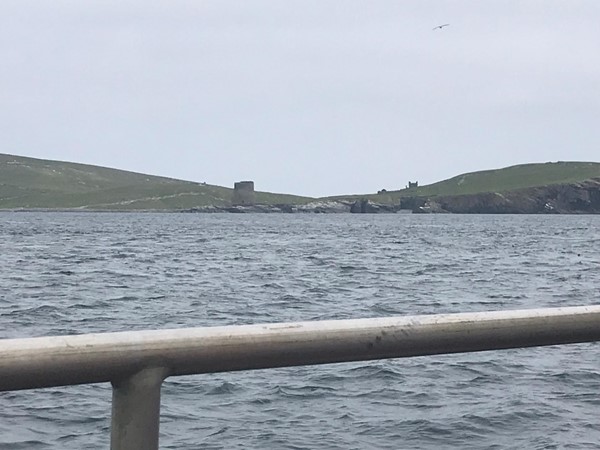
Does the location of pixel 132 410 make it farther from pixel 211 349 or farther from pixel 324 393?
pixel 324 393

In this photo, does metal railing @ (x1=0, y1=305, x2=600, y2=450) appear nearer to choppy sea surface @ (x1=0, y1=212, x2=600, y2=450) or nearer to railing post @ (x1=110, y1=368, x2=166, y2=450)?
railing post @ (x1=110, y1=368, x2=166, y2=450)

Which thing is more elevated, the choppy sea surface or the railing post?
the railing post

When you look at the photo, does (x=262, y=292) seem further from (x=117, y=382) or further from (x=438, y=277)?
(x=117, y=382)

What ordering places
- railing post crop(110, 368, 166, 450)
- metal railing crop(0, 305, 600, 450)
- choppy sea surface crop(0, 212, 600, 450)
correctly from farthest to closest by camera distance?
choppy sea surface crop(0, 212, 600, 450) < railing post crop(110, 368, 166, 450) < metal railing crop(0, 305, 600, 450)

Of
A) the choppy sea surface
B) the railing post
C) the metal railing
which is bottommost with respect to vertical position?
the choppy sea surface

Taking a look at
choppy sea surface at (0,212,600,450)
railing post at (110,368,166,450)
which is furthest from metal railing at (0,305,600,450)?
choppy sea surface at (0,212,600,450)

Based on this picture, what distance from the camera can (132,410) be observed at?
227 centimetres

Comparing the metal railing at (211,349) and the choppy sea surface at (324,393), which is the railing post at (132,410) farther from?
the choppy sea surface at (324,393)

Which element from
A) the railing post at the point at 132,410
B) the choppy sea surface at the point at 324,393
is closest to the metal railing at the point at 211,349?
the railing post at the point at 132,410

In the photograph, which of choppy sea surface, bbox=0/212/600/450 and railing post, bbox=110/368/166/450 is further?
choppy sea surface, bbox=0/212/600/450

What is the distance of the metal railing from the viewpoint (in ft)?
7.03

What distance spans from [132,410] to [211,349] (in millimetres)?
228

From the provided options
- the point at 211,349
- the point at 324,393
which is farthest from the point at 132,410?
the point at 324,393

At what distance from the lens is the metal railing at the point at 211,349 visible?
7.03 ft
